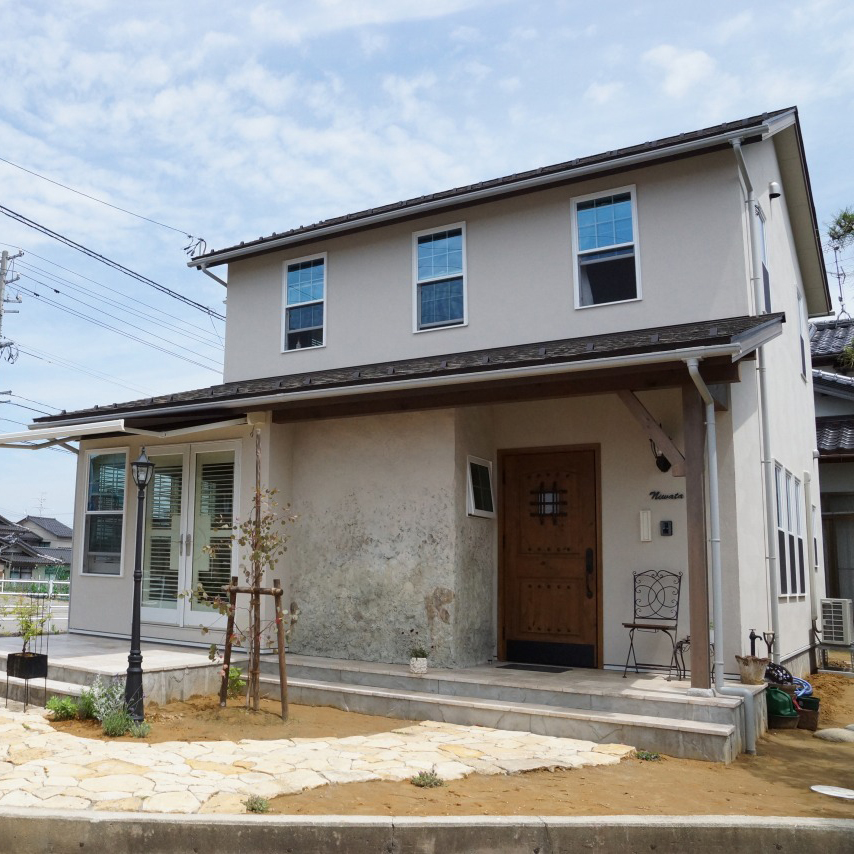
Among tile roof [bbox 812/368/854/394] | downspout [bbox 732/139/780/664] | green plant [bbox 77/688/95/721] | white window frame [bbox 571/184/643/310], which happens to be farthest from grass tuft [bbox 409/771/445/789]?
tile roof [bbox 812/368/854/394]

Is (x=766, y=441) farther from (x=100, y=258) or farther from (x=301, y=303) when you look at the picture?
(x=100, y=258)

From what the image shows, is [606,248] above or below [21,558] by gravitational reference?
above

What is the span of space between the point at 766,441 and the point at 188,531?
24.1 feet

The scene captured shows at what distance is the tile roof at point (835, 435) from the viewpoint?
47.2 ft

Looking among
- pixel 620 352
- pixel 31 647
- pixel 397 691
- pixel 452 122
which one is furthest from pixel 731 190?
pixel 31 647

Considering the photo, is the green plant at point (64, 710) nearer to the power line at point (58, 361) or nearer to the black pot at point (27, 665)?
the black pot at point (27, 665)

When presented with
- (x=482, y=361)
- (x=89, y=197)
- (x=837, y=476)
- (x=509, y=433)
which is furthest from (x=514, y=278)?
(x=89, y=197)

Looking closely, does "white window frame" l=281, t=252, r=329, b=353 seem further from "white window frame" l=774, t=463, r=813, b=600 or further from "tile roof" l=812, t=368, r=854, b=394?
"tile roof" l=812, t=368, r=854, b=394

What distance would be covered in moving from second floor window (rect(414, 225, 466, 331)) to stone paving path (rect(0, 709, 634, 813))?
17.4 feet

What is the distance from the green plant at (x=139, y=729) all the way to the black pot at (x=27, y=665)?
4.75 feet

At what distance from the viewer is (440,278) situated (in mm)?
10602

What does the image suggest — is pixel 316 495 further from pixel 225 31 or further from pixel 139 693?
pixel 225 31

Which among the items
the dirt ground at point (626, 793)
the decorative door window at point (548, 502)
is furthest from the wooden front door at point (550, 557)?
the dirt ground at point (626, 793)

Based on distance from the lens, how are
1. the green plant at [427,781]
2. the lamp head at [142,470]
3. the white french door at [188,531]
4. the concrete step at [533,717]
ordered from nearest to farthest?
the green plant at [427,781]
the concrete step at [533,717]
the lamp head at [142,470]
the white french door at [188,531]
